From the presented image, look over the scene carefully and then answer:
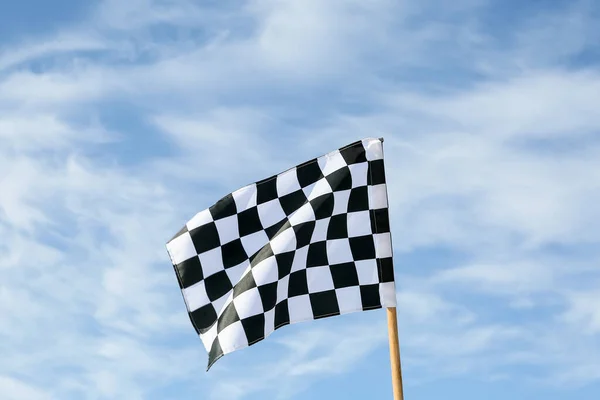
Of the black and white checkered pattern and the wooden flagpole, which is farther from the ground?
the black and white checkered pattern

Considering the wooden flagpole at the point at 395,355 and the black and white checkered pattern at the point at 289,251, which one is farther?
the black and white checkered pattern at the point at 289,251

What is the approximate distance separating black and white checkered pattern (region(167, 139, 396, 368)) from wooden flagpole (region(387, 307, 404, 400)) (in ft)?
0.71

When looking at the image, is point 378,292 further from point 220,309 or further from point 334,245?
point 220,309

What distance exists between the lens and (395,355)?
10.3m

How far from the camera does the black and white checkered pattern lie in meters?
10.8

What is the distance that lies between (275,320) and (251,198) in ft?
4.70

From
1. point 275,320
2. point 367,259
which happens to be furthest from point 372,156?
point 275,320

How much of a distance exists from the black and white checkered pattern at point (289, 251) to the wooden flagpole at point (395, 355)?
22 cm

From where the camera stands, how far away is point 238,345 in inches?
421

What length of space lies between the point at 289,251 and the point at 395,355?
1647mm

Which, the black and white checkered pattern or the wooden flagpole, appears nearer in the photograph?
the wooden flagpole

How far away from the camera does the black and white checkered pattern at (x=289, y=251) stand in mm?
10812

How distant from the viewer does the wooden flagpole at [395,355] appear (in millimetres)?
10117

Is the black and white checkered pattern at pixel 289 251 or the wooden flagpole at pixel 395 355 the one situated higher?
the black and white checkered pattern at pixel 289 251
